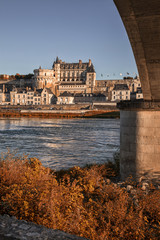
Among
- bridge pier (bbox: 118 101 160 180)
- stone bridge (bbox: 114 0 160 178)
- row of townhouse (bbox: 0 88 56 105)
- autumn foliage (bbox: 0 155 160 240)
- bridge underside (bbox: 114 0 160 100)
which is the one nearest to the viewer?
autumn foliage (bbox: 0 155 160 240)

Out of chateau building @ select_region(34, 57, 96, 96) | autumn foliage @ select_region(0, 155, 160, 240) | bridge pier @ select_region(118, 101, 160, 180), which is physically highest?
chateau building @ select_region(34, 57, 96, 96)

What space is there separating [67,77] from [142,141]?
486ft

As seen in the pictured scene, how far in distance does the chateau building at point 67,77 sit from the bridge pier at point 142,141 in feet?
426

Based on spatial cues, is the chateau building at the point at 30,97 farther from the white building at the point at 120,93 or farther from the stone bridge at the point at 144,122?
the stone bridge at the point at 144,122

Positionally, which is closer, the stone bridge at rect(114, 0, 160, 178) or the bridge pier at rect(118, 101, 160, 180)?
the stone bridge at rect(114, 0, 160, 178)

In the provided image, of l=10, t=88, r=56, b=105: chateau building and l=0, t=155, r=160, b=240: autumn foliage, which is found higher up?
l=10, t=88, r=56, b=105: chateau building

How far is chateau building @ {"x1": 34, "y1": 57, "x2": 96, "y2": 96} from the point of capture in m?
141

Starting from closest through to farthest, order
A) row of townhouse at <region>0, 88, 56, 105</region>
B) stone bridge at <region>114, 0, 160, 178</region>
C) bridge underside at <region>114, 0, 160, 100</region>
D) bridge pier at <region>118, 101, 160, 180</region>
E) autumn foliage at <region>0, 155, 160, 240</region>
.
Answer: autumn foliage at <region>0, 155, 160, 240</region>, bridge underside at <region>114, 0, 160, 100</region>, stone bridge at <region>114, 0, 160, 178</region>, bridge pier at <region>118, 101, 160, 180</region>, row of townhouse at <region>0, 88, 56, 105</region>

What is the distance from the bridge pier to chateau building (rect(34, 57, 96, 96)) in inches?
5109

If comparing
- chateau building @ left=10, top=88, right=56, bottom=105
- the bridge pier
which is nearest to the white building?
chateau building @ left=10, top=88, right=56, bottom=105

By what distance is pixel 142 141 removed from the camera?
9.98 m

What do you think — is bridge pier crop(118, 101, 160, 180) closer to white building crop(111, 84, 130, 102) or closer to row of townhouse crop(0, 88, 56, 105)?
row of townhouse crop(0, 88, 56, 105)

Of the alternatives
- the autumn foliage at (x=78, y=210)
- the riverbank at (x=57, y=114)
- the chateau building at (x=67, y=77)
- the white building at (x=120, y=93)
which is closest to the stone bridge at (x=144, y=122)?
the autumn foliage at (x=78, y=210)

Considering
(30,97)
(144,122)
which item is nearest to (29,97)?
(30,97)
